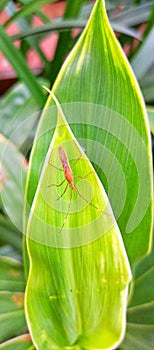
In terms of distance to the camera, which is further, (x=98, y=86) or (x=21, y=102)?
(x=21, y=102)

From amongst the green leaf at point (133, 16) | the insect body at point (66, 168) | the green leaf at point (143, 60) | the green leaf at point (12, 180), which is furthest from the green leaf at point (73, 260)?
the green leaf at point (133, 16)

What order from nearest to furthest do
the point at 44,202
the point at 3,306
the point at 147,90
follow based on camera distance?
the point at 44,202 → the point at 3,306 → the point at 147,90

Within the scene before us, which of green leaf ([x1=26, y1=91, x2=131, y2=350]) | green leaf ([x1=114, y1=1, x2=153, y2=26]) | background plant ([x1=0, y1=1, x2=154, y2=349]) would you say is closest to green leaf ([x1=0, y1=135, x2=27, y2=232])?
background plant ([x1=0, y1=1, x2=154, y2=349])

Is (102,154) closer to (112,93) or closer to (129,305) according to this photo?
(112,93)

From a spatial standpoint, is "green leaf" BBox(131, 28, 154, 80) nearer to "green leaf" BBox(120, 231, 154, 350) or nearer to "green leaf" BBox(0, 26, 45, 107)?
"green leaf" BBox(0, 26, 45, 107)

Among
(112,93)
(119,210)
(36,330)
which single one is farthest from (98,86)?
(36,330)

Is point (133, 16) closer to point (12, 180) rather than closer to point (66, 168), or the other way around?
point (12, 180)
